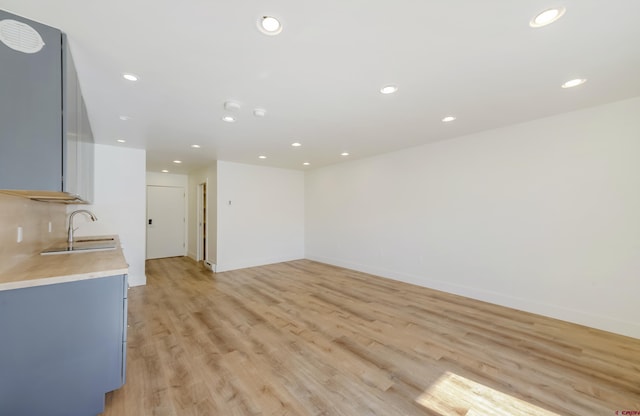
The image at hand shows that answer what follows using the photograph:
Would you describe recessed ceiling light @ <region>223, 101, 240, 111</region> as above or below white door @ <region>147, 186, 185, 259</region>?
above

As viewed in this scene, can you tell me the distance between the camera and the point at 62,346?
1.50 meters

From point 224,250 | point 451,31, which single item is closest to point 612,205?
point 451,31

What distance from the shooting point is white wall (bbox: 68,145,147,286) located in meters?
4.11

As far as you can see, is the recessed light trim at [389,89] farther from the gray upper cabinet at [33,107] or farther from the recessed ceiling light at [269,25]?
the gray upper cabinet at [33,107]

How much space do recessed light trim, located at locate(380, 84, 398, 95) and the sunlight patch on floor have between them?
2.54 meters

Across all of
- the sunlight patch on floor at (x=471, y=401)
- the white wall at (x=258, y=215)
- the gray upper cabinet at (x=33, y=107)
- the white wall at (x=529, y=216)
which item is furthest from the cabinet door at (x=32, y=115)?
the white wall at (x=529, y=216)

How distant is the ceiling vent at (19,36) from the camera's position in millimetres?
1343

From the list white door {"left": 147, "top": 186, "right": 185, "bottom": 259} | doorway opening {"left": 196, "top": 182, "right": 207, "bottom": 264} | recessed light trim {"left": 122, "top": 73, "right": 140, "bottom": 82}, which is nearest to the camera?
recessed light trim {"left": 122, "top": 73, "right": 140, "bottom": 82}

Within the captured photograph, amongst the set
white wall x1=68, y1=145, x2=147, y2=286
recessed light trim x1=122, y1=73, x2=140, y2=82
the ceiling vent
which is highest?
recessed light trim x1=122, y1=73, x2=140, y2=82

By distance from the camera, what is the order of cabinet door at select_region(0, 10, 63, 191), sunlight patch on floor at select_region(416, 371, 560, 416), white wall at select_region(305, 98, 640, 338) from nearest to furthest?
cabinet door at select_region(0, 10, 63, 191) < sunlight patch on floor at select_region(416, 371, 560, 416) < white wall at select_region(305, 98, 640, 338)

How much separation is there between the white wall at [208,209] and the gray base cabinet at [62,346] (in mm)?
3845

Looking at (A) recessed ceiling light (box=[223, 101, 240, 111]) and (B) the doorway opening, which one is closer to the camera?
(A) recessed ceiling light (box=[223, 101, 240, 111])

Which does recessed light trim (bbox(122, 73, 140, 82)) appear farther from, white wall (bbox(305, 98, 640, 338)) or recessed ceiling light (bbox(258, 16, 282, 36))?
white wall (bbox(305, 98, 640, 338))

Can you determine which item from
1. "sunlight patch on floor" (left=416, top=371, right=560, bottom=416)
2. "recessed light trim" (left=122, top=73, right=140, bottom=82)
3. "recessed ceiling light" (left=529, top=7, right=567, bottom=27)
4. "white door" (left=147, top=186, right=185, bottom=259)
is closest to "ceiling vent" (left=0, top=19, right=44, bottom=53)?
"recessed light trim" (left=122, top=73, right=140, bottom=82)
